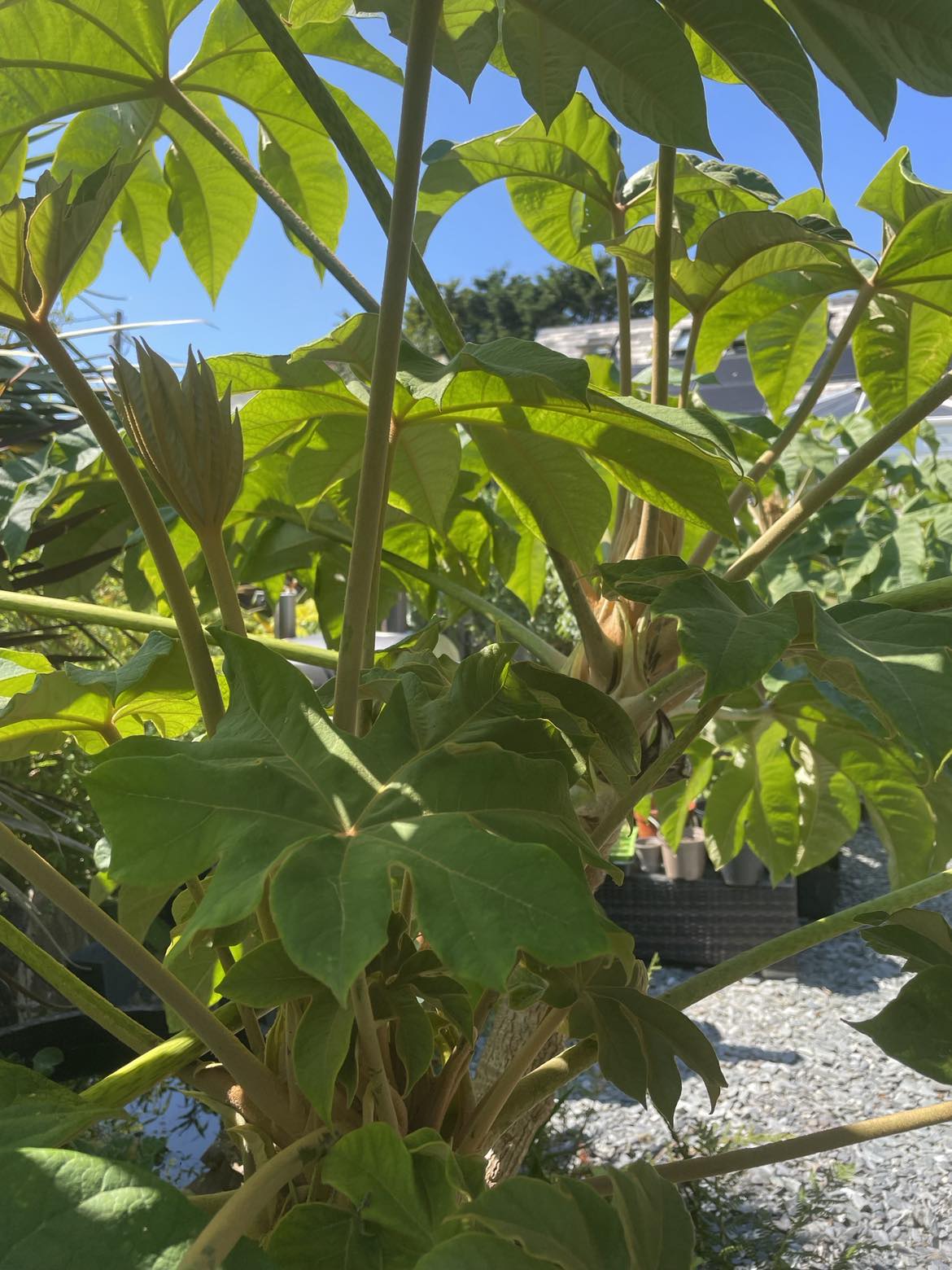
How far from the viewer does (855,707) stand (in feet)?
1.78

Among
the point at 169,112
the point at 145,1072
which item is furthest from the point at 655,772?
the point at 169,112

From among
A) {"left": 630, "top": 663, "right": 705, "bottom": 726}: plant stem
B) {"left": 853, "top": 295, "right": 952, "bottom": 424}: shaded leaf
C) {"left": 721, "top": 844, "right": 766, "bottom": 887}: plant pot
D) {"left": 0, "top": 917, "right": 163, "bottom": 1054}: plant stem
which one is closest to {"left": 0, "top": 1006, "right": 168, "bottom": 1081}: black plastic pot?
{"left": 0, "top": 917, "right": 163, "bottom": 1054}: plant stem

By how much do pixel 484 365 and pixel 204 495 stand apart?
169 mm

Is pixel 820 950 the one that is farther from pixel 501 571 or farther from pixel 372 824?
pixel 372 824

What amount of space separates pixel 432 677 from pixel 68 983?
27 centimetres

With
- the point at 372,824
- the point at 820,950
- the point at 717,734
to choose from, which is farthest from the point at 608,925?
the point at 820,950

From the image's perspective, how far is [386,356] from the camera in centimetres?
46

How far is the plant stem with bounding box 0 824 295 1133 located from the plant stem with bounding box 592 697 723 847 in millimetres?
236

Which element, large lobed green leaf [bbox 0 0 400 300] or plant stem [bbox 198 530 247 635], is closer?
plant stem [bbox 198 530 247 635]

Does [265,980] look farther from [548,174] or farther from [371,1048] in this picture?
[548,174]

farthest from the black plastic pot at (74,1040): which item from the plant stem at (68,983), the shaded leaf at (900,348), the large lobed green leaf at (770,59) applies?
the large lobed green leaf at (770,59)

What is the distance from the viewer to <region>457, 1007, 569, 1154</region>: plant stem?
1.85 feet

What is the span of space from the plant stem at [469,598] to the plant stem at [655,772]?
0.53 feet

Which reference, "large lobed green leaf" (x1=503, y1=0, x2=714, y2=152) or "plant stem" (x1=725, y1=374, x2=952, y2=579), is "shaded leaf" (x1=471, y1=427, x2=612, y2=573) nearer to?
"plant stem" (x1=725, y1=374, x2=952, y2=579)
